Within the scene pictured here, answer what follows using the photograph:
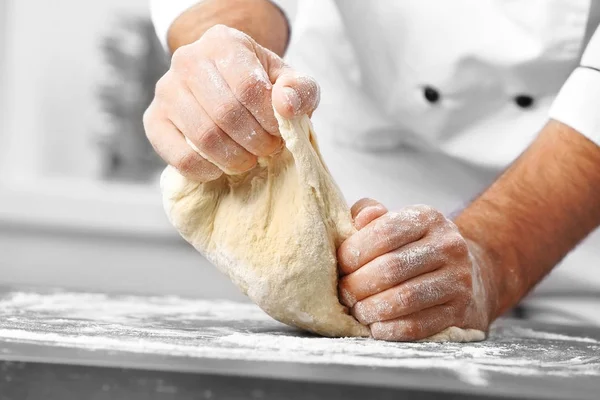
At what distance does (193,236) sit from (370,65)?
671 millimetres

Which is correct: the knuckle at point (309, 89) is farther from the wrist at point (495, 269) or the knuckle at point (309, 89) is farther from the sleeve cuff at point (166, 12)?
the sleeve cuff at point (166, 12)

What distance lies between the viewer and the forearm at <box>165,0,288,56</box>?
47.0 inches

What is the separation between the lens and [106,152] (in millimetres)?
3068

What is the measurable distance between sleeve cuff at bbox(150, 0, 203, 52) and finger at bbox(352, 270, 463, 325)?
0.64 m

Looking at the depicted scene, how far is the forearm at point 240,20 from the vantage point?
47.0 inches

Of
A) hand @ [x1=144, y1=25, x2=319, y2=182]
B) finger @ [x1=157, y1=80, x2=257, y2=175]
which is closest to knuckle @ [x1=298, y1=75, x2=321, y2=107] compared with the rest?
hand @ [x1=144, y1=25, x2=319, y2=182]

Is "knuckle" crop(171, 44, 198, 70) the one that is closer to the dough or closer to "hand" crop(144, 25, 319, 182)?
"hand" crop(144, 25, 319, 182)

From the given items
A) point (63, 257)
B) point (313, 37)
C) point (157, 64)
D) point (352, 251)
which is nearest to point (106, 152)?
point (157, 64)

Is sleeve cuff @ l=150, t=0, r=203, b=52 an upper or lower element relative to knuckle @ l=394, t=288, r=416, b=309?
upper

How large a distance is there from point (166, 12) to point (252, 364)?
0.88m

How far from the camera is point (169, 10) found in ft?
4.30

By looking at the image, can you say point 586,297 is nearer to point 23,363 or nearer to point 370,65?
point 370,65

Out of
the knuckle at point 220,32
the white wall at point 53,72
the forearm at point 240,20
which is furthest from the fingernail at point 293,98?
the white wall at point 53,72

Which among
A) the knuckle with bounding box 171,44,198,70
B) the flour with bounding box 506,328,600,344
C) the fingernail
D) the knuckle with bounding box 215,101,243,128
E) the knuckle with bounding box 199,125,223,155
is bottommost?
the flour with bounding box 506,328,600,344
